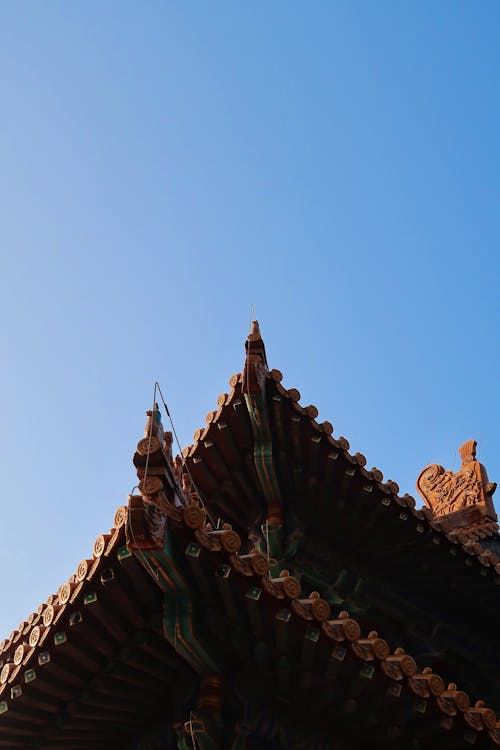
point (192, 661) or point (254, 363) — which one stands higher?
point (254, 363)

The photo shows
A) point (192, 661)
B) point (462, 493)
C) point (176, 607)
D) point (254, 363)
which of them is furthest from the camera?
point (462, 493)

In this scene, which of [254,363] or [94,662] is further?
[254,363]

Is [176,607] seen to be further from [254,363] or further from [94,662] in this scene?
[254,363]

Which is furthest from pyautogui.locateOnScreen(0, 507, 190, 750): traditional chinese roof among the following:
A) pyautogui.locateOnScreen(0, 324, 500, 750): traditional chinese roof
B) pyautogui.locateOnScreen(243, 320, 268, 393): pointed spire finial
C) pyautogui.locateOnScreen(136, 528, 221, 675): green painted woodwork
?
Answer: pyautogui.locateOnScreen(243, 320, 268, 393): pointed spire finial

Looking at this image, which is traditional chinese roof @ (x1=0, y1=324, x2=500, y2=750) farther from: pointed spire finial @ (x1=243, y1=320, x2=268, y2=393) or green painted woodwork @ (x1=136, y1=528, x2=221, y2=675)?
pointed spire finial @ (x1=243, y1=320, x2=268, y2=393)

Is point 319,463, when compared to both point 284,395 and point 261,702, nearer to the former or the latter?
point 284,395

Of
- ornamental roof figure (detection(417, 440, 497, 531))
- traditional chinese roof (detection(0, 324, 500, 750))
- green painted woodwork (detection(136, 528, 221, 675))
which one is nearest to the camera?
green painted woodwork (detection(136, 528, 221, 675))

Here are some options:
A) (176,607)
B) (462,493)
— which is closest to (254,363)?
(176,607)

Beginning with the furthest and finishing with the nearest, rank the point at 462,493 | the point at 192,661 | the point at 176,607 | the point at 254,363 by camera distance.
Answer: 1. the point at 462,493
2. the point at 254,363
3. the point at 192,661
4. the point at 176,607

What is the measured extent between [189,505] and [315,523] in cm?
492

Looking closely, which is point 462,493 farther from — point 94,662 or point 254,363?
point 94,662

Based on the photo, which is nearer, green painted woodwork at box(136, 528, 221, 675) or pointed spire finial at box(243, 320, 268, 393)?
green painted woodwork at box(136, 528, 221, 675)

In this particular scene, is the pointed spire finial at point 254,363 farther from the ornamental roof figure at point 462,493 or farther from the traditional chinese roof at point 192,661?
the ornamental roof figure at point 462,493

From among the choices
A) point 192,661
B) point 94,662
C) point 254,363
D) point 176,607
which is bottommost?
point 94,662
